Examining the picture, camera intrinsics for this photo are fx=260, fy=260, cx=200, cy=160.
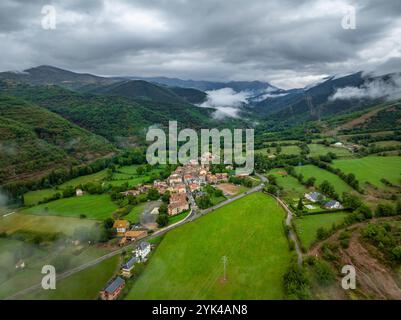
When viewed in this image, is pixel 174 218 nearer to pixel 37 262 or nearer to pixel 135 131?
pixel 37 262

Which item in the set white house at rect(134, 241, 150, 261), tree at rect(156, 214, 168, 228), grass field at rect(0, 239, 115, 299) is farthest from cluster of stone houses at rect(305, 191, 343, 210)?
grass field at rect(0, 239, 115, 299)

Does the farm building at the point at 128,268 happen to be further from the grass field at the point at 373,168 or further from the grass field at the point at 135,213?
the grass field at the point at 373,168

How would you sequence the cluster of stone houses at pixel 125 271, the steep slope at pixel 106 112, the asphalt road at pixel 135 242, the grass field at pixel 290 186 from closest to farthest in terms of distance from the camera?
the cluster of stone houses at pixel 125 271
the asphalt road at pixel 135 242
the grass field at pixel 290 186
the steep slope at pixel 106 112

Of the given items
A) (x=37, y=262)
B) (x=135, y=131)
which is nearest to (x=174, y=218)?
(x=37, y=262)

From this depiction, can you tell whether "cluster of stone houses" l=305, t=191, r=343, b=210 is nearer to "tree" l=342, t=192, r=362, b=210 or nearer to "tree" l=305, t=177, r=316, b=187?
"tree" l=342, t=192, r=362, b=210

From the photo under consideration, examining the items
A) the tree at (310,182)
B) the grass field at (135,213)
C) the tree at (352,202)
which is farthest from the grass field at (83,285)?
the tree at (310,182)
